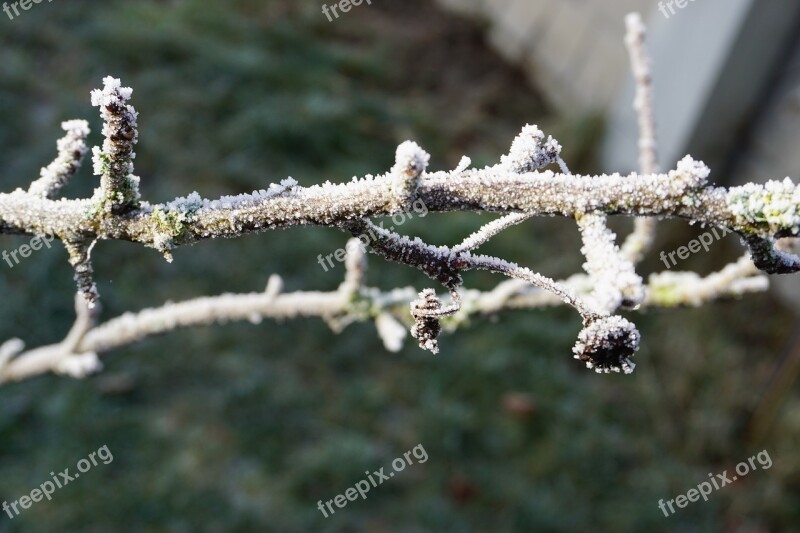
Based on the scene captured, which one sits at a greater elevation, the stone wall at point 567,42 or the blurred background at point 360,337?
the stone wall at point 567,42

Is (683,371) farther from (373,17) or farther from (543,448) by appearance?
(373,17)

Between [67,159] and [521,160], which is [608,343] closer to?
[521,160]

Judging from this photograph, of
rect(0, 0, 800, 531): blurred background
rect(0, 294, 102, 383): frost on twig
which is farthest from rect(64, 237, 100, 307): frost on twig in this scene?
rect(0, 0, 800, 531): blurred background

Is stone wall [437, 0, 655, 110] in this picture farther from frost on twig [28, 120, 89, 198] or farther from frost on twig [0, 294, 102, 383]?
frost on twig [28, 120, 89, 198]

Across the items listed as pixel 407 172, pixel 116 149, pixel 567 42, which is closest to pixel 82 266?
pixel 116 149

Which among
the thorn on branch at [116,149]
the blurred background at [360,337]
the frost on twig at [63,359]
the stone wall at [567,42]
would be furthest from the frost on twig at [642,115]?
the stone wall at [567,42]

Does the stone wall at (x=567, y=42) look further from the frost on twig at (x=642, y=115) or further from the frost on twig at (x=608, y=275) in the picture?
the frost on twig at (x=608, y=275)

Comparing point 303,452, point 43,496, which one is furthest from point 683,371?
point 43,496
